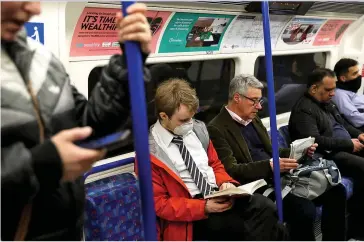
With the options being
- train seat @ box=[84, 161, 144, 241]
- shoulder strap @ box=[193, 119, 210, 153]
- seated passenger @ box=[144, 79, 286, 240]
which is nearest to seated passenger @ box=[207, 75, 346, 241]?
shoulder strap @ box=[193, 119, 210, 153]

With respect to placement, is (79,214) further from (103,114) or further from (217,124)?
(217,124)

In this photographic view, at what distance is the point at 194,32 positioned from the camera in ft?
11.1

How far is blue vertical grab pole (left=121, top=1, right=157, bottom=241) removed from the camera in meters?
1.27

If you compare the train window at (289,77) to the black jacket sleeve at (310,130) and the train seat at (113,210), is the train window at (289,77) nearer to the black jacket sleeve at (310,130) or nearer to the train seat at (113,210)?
the black jacket sleeve at (310,130)

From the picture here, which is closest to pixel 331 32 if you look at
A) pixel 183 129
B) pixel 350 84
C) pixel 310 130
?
pixel 350 84

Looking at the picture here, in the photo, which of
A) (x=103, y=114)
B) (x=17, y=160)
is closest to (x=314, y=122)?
(x=103, y=114)

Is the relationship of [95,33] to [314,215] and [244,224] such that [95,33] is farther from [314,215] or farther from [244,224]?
[314,215]

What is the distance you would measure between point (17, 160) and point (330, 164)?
113 inches

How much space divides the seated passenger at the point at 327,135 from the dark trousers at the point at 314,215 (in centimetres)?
51

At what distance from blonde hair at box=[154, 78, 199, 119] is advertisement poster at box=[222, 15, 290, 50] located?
1234 mm

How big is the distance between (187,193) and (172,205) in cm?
17

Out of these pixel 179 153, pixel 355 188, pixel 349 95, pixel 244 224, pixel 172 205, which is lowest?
pixel 355 188

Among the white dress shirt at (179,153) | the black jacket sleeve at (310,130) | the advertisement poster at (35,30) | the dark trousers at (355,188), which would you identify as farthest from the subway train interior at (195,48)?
the black jacket sleeve at (310,130)

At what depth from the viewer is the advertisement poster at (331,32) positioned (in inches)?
203
